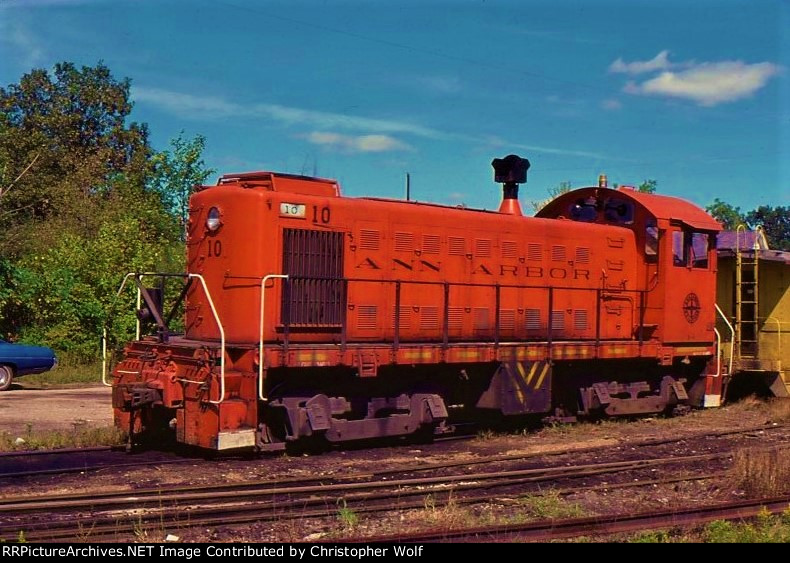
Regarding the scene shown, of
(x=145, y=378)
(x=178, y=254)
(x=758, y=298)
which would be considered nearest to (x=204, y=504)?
(x=145, y=378)

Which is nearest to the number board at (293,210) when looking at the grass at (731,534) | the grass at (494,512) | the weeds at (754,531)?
the grass at (494,512)

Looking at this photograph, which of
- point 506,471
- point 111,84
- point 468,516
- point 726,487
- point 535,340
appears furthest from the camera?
point 111,84

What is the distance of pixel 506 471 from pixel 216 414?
3.40 meters

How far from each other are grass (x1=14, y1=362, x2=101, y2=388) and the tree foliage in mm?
601

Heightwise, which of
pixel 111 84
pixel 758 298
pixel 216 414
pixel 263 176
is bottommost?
pixel 216 414

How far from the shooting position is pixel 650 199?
14000 mm

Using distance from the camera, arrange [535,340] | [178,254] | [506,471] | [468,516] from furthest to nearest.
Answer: [178,254], [535,340], [506,471], [468,516]

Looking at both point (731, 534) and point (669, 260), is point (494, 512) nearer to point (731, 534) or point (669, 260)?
point (731, 534)

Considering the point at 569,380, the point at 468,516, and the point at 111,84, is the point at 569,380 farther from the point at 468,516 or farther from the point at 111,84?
the point at 111,84

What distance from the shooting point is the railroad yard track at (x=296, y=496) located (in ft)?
21.5

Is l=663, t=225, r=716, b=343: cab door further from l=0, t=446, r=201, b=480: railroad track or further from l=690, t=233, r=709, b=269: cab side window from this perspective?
l=0, t=446, r=201, b=480: railroad track

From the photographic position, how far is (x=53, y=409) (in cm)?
1431

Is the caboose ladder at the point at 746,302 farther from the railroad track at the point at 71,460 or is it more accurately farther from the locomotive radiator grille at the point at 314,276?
the railroad track at the point at 71,460

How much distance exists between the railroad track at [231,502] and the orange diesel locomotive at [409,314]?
1582 mm
